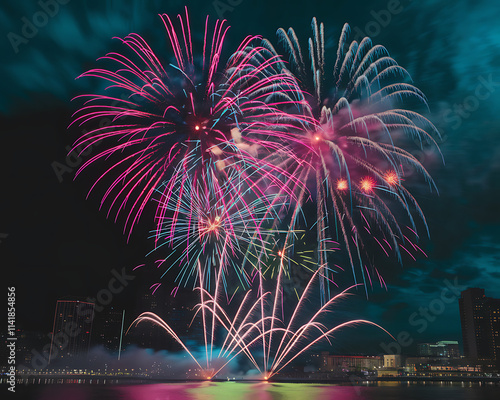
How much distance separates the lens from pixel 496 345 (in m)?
171

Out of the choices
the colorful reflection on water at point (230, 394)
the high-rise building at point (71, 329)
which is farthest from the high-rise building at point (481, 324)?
the high-rise building at point (71, 329)

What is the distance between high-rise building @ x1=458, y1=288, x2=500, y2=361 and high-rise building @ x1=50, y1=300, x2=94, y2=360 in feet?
523

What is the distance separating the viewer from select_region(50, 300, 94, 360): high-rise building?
395ft

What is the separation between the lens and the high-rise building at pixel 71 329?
12044cm

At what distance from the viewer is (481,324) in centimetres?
17725

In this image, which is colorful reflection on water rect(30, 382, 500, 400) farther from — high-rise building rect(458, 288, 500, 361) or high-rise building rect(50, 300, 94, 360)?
high-rise building rect(458, 288, 500, 361)

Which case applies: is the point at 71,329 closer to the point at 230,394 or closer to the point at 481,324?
the point at 230,394

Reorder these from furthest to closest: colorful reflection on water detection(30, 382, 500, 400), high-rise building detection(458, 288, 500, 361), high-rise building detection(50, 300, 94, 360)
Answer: high-rise building detection(458, 288, 500, 361)
high-rise building detection(50, 300, 94, 360)
colorful reflection on water detection(30, 382, 500, 400)

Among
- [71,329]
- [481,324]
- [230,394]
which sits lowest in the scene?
[230,394]

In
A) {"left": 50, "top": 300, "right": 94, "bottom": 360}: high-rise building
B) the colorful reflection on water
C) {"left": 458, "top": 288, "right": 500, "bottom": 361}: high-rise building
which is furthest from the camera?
{"left": 458, "top": 288, "right": 500, "bottom": 361}: high-rise building

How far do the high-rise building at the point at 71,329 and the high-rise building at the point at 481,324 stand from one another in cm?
15933

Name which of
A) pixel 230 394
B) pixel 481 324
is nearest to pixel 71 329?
pixel 230 394

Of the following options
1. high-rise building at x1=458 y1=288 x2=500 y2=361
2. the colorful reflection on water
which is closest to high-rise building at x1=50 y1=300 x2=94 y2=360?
the colorful reflection on water

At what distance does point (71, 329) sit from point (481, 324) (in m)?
170
